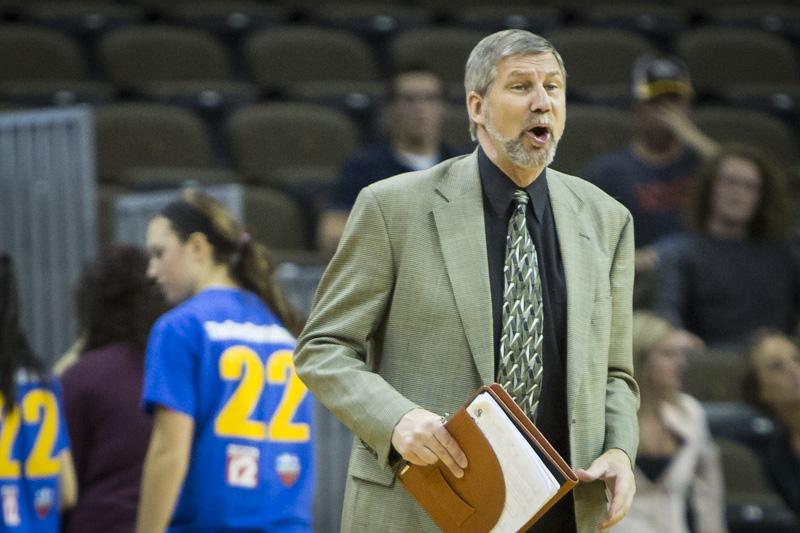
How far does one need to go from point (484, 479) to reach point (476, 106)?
26.4 inches

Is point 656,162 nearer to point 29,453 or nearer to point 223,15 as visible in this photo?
Result: point 223,15

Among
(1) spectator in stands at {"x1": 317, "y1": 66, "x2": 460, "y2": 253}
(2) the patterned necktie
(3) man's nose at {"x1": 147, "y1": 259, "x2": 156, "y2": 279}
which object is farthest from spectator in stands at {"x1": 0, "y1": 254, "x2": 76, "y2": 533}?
(1) spectator in stands at {"x1": 317, "y1": 66, "x2": 460, "y2": 253}

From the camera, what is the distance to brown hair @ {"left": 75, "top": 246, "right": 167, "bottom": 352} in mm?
4422

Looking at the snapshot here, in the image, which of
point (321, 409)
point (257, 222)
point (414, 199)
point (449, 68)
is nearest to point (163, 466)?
point (414, 199)

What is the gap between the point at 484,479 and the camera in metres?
2.42

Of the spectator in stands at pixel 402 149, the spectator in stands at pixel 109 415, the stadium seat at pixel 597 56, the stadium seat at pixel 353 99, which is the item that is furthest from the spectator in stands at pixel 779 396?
the stadium seat at pixel 597 56

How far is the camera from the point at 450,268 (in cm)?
256

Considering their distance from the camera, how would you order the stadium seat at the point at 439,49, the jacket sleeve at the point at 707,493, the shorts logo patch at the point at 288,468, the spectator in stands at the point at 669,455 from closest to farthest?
the shorts logo patch at the point at 288,468 < the spectator in stands at the point at 669,455 < the jacket sleeve at the point at 707,493 < the stadium seat at the point at 439,49

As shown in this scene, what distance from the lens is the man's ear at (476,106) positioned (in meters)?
2.64

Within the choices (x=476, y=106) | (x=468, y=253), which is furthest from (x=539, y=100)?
(x=468, y=253)

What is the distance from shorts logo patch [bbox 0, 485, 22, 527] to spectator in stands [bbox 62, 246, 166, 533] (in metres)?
0.20

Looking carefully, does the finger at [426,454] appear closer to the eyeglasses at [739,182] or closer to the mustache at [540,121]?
the mustache at [540,121]

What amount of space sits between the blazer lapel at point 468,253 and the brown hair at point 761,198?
3.96 metres

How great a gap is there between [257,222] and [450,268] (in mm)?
4432
